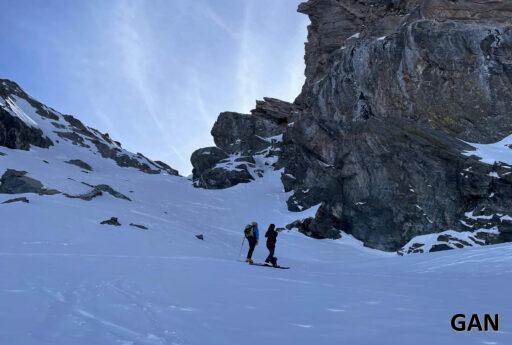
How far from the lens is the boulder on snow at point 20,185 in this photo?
3725cm

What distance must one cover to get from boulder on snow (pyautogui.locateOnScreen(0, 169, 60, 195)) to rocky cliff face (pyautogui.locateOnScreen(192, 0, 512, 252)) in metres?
25.5

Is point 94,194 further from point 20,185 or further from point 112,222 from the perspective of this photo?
point 112,222

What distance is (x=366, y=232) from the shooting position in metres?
44.1

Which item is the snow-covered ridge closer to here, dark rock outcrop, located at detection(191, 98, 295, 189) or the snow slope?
dark rock outcrop, located at detection(191, 98, 295, 189)

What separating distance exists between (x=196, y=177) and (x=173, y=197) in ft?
79.5

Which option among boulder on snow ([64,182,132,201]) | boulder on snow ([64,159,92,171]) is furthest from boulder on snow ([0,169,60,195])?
boulder on snow ([64,159,92,171])

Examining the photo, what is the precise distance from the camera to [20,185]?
3809cm

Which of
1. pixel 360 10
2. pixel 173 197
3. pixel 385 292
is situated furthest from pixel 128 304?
pixel 360 10

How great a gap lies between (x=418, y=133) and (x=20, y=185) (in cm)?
3648

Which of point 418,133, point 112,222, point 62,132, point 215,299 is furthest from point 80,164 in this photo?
point 215,299

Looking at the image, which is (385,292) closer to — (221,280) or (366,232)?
(221,280)

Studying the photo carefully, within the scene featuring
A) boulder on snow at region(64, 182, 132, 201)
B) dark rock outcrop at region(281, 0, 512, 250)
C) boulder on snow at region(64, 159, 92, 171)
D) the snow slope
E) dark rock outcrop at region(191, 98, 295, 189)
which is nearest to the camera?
the snow slope

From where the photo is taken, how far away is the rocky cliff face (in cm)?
3762

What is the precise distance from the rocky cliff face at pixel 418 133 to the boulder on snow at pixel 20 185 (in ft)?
83.5
